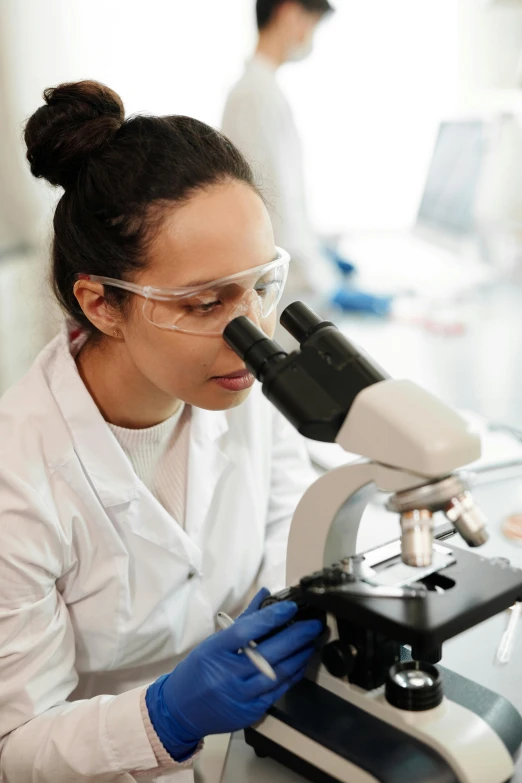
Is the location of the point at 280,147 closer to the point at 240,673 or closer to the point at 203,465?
the point at 203,465

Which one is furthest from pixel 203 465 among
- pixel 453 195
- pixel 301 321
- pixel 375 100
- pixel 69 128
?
pixel 375 100

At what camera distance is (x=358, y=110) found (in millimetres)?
3467

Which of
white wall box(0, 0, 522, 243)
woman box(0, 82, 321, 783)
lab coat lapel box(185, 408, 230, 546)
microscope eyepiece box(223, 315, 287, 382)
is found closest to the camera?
microscope eyepiece box(223, 315, 287, 382)

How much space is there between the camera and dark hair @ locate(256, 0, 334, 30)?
2.77 metres

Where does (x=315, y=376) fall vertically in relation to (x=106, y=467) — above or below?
above

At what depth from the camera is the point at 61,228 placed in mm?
1257

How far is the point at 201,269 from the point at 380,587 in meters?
0.52

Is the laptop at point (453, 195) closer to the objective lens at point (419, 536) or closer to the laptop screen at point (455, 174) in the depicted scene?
the laptop screen at point (455, 174)

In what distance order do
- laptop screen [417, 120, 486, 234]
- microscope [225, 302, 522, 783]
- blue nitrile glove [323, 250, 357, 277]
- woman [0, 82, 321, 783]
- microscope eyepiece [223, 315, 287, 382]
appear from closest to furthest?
microscope [225, 302, 522, 783]
microscope eyepiece [223, 315, 287, 382]
woman [0, 82, 321, 783]
laptop screen [417, 120, 486, 234]
blue nitrile glove [323, 250, 357, 277]

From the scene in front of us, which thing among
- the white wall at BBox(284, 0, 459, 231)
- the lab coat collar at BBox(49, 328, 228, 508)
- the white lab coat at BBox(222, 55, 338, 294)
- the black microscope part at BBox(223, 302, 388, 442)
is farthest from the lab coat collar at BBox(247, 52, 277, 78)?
the black microscope part at BBox(223, 302, 388, 442)

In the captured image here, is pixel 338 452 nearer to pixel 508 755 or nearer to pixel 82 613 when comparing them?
pixel 82 613

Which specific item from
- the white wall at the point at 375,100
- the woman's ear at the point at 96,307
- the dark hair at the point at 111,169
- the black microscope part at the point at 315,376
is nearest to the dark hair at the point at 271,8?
the white wall at the point at 375,100

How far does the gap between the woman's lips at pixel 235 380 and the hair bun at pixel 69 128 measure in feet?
1.31

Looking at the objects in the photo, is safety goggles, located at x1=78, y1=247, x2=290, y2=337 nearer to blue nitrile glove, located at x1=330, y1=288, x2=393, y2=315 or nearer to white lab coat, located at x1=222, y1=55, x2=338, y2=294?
white lab coat, located at x1=222, y1=55, x2=338, y2=294
